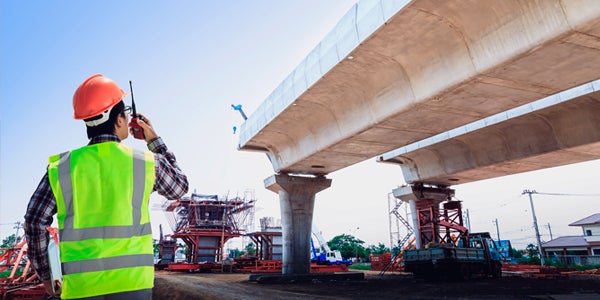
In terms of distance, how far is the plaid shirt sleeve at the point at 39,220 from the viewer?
6.76ft

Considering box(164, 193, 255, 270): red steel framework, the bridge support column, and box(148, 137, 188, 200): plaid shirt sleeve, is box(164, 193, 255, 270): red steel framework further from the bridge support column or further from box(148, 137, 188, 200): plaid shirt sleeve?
box(148, 137, 188, 200): plaid shirt sleeve

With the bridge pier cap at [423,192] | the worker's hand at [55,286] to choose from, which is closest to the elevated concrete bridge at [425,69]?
the worker's hand at [55,286]

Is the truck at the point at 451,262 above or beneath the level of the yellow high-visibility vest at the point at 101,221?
beneath

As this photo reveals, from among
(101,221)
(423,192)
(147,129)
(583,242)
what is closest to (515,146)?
(423,192)

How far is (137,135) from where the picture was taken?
2.66 metres

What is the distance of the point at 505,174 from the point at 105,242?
22199 mm

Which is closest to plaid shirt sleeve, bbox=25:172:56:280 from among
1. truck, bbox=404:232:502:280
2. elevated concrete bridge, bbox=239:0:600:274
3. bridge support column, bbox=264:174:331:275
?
elevated concrete bridge, bbox=239:0:600:274

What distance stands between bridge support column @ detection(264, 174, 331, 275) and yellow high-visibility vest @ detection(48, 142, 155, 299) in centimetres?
1754

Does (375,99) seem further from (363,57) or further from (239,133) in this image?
(239,133)

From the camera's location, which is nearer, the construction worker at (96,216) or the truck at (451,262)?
the construction worker at (96,216)

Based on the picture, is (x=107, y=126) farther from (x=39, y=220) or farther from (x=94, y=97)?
(x=39, y=220)

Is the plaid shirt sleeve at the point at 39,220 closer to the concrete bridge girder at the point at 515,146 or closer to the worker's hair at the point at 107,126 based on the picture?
the worker's hair at the point at 107,126

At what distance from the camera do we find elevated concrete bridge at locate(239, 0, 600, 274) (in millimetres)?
7508

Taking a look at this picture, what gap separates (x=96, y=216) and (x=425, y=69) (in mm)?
9134
